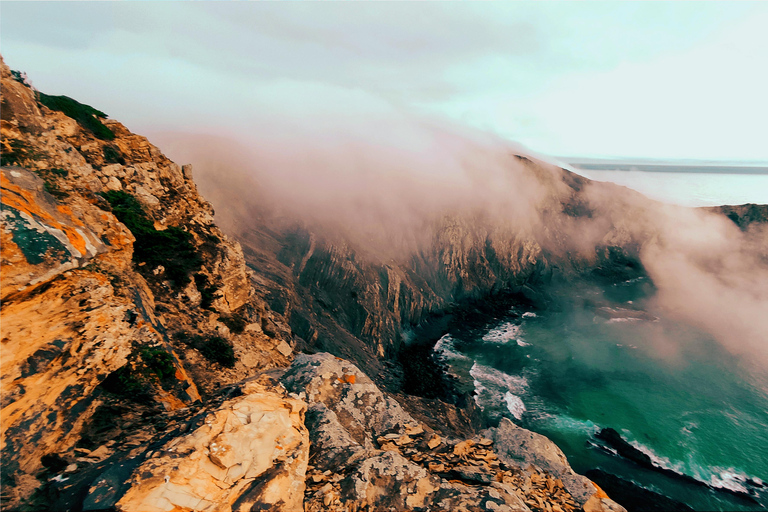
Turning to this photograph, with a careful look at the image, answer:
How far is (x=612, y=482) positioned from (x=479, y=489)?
43387 millimetres

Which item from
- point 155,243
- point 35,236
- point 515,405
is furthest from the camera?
point 515,405

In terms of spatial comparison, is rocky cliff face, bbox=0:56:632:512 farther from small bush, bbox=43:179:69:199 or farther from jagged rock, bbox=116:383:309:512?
small bush, bbox=43:179:69:199

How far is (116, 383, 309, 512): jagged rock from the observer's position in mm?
6762

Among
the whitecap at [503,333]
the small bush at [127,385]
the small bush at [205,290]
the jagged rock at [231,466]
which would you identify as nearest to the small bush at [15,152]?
the small bush at [205,290]

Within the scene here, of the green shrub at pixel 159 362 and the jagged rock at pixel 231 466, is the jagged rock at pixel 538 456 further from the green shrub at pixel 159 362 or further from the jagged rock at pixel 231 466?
the green shrub at pixel 159 362

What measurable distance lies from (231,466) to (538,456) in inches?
503

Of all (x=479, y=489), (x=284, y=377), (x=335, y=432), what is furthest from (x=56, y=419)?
(x=479, y=489)

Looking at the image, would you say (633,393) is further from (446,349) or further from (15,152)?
(15,152)

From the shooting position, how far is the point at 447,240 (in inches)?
3725

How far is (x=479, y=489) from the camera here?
9703 millimetres

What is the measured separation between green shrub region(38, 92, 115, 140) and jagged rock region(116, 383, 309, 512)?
2609 centimetres

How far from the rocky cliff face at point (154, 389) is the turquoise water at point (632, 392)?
42272mm

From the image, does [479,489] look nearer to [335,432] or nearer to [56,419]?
[335,432]

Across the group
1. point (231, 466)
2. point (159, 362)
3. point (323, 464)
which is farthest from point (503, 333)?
point (231, 466)
